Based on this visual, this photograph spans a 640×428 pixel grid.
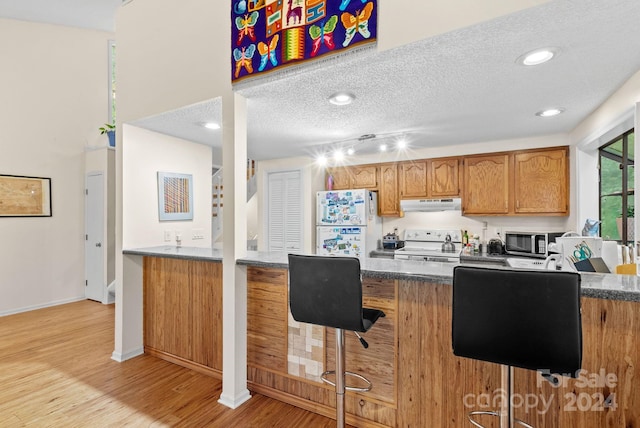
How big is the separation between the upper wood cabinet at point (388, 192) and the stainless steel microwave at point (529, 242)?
140 cm

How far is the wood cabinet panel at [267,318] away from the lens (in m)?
2.20

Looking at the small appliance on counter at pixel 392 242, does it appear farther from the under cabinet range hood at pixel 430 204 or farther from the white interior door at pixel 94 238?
the white interior door at pixel 94 238

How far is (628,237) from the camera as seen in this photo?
8.17ft

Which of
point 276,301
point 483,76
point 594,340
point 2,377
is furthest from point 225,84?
point 2,377

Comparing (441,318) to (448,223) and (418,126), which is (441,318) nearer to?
(418,126)

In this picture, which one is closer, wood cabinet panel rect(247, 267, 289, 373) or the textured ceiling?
the textured ceiling

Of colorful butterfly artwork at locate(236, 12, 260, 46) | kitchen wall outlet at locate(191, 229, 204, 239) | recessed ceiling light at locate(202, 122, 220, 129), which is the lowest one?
kitchen wall outlet at locate(191, 229, 204, 239)

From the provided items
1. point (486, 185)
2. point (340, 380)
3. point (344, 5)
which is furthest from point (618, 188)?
point (340, 380)

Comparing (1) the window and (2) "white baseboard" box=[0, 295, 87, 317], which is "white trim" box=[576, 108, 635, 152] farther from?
(2) "white baseboard" box=[0, 295, 87, 317]

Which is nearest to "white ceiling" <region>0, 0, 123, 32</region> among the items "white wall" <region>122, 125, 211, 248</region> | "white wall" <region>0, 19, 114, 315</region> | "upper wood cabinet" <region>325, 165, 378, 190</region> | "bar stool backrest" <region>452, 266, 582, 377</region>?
"white wall" <region>0, 19, 114, 315</region>

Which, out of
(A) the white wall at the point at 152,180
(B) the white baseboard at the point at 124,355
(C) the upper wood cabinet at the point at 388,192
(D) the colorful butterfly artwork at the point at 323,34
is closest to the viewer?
(D) the colorful butterfly artwork at the point at 323,34

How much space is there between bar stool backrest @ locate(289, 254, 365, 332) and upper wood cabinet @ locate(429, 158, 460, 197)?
3.00 metres

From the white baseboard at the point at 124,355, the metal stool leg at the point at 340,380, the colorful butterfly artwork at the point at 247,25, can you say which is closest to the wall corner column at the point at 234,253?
the colorful butterfly artwork at the point at 247,25

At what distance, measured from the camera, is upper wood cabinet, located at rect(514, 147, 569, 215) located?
11.4 ft
